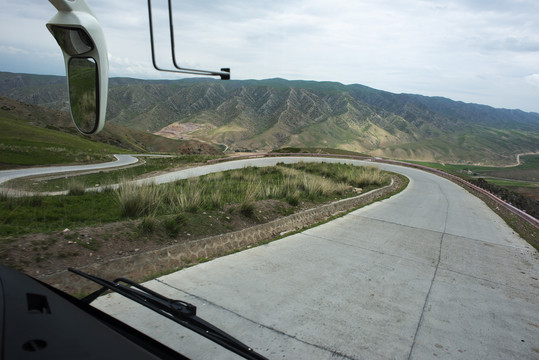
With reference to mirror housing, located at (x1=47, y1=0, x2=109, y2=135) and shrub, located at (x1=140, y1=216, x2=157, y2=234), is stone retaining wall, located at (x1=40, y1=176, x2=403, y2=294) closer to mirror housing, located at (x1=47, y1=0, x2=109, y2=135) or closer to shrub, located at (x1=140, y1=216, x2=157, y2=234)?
A: shrub, located at (x1=140, y1=216, x2=157, y2=234)

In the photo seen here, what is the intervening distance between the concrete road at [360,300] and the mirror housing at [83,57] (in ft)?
8.14

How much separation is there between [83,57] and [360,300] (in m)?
4.46

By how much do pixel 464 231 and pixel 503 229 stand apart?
7.32ft

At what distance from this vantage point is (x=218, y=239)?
253 inches

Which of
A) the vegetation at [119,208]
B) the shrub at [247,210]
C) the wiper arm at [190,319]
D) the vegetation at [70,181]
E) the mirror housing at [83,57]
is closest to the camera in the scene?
the mirror housing at [83,57]

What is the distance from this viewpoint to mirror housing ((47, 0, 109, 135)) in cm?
169

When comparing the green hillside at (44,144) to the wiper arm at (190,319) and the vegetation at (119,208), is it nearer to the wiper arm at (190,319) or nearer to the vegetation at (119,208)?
the vegetation at (119,208)

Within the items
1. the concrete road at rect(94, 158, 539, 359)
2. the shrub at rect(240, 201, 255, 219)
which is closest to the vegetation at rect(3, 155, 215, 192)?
the shrub at rect(240, 201, 255, 219)

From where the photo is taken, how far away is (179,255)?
555 cm

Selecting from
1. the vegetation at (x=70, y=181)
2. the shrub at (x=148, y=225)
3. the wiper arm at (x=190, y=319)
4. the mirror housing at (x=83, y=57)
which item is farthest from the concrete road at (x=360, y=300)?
the vegetation at (x=70, y=181)

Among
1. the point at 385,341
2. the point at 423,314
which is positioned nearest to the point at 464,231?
the point at 423,314

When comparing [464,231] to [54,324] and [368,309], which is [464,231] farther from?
[54,324]

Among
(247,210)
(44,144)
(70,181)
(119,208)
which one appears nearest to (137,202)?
(119,208)

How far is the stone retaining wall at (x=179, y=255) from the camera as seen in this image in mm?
4012
